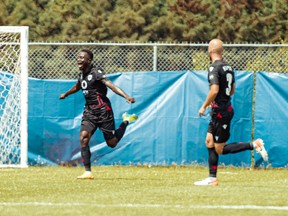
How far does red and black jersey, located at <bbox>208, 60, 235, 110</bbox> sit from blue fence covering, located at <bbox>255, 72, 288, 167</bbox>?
14.2 ft

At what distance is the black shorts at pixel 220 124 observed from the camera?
1337 cm

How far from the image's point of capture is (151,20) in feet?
125

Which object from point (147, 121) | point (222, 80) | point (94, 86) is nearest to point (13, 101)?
point (147, 121)

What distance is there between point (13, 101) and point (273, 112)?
176 inches

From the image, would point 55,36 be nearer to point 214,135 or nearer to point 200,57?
point 200,57

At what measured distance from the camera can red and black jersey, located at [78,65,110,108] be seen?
14.9m

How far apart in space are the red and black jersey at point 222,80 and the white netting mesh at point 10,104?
5.20m

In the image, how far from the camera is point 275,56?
64.0 feet

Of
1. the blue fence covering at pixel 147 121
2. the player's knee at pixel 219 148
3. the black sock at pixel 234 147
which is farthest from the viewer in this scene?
the blue fence covering at pixel 147 121

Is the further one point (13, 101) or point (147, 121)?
point (147, 121)

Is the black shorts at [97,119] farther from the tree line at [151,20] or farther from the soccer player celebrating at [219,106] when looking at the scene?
the tree line at [151,20]

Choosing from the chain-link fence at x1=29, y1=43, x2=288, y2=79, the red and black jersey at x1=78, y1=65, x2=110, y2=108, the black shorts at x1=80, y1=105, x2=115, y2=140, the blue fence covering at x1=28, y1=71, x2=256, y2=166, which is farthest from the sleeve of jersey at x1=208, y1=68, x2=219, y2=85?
the chain-link fence at x1=29, y1=43, x2=288, y2=79

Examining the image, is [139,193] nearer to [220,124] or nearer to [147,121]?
[220,124]

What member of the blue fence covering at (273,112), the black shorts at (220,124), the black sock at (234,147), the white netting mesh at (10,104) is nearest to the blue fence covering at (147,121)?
the blue fence covering at (273,112)
